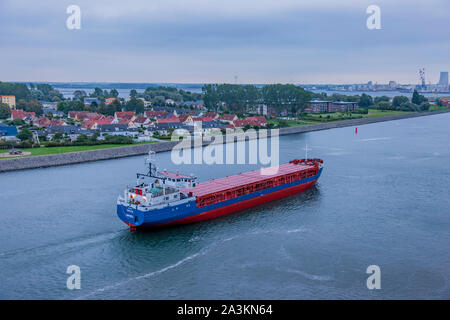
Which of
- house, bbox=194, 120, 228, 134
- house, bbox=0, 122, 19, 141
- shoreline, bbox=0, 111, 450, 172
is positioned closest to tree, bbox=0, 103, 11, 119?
house, bbox=0, 122, 19, 141

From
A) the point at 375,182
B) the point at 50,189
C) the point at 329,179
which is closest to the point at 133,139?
the point at 50,189

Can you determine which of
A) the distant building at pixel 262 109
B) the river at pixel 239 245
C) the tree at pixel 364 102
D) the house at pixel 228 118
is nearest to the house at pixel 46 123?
the house at pixel 228 118

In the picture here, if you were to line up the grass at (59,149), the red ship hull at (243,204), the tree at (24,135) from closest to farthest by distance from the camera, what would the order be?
the red ship hull at (243,204) < the grass at (59,149) < the tree at (24,135)

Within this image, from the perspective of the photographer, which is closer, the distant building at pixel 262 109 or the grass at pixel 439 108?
the distant building at pixel 262 109

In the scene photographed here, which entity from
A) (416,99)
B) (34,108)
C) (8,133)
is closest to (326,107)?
(416,99)

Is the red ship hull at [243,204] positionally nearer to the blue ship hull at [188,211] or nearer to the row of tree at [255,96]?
the blue ship hull at [188,211]

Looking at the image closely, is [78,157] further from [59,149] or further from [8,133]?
[8,133]
